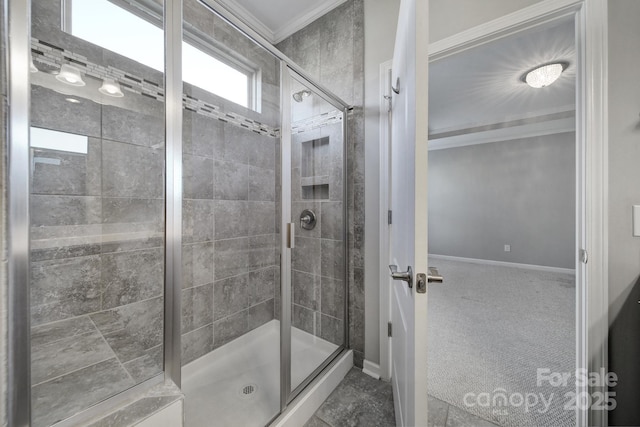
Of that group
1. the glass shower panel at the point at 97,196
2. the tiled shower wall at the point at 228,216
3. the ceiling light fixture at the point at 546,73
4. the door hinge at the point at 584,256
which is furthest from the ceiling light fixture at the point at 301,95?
the ceiling light fixture at the point at 546,73

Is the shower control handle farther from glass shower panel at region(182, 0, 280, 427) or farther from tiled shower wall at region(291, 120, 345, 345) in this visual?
glass shower panel at region(182, 0, 280, 427)

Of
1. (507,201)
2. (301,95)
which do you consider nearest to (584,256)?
(301,95)

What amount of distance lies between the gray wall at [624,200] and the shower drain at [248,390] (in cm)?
175

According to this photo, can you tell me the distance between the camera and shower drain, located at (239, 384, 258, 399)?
1385 millimetres

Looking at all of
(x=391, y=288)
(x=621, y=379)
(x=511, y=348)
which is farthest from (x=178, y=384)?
(x=511, y=348)

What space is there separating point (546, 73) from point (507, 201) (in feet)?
9.33

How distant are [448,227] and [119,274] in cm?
559

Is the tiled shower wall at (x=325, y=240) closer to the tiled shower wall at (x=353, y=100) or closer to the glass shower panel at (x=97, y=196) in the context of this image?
the tiled shower wall at (x=353, y=100)

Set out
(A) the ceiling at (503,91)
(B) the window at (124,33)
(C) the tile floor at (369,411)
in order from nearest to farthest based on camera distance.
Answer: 1. (B) the window at (124,33)
2. (C) the tile floor at (369,411)
3. (A) the ceiling at (503,91)

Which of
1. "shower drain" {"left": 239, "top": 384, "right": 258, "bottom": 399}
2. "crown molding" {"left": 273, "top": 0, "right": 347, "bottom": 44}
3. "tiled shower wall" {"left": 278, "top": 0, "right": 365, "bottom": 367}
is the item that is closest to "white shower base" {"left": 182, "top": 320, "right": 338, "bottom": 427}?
"shower drain" {"left": 239, "top": 384, "right": 258, "bottom": 399}

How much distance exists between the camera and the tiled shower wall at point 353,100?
1.65 meters

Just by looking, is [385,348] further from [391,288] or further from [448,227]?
[448,227]

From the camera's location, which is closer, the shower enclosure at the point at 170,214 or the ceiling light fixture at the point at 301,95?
the shower enclosure at the point at 170,214

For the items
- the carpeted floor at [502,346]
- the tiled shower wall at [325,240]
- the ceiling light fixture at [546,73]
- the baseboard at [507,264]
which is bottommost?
the carpeted floor at [502,346]
